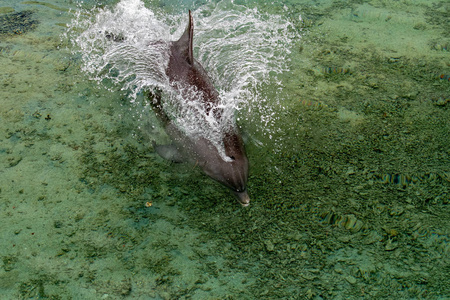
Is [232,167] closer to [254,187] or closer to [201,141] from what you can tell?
[254,187]

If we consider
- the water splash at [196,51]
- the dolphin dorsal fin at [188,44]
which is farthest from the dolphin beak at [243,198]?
the dolphin dorsal fin at [188,44]

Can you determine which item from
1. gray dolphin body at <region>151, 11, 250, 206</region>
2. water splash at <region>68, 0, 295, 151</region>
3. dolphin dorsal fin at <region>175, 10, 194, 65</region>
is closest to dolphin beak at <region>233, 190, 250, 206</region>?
gray dolphin body at <region>151, 11, 250, 206</region>

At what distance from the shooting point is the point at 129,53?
5.21 m

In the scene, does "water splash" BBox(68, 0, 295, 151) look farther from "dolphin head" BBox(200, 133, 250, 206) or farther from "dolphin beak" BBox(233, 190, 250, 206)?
"dolphin beak" BBox(233, 190, 250, 206)

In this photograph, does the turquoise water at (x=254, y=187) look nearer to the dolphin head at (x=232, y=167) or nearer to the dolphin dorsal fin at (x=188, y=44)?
the dolphin head at (x=232, y=167)

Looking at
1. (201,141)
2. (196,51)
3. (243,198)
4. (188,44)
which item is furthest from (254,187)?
(196,51)

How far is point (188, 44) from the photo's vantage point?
4.54 meters

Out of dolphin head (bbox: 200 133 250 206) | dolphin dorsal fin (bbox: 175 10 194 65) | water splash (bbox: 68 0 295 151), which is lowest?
dolphin head (bbox: 200 133 250 206)

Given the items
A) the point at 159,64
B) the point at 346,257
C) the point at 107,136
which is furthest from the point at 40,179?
the point at 346,257

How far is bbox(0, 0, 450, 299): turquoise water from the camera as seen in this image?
2.88 metres

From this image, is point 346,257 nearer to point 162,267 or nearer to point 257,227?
point 257,227

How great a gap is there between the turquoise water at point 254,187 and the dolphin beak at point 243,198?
3.0 inches

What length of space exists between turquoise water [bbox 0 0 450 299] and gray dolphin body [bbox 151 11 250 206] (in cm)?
13

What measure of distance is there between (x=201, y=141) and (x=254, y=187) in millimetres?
780
